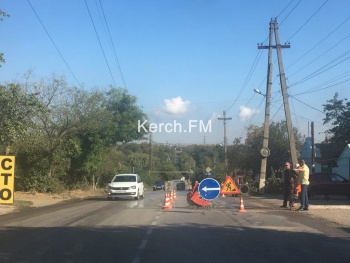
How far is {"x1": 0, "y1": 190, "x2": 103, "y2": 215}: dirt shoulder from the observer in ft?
65.6

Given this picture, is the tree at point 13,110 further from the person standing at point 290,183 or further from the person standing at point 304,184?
the person standing at point 304,184

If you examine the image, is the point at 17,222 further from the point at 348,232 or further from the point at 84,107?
the point at 84,107

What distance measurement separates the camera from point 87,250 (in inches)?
362

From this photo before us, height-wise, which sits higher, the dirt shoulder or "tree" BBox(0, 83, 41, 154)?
"tree" BBox(0, 83, 41, 154)

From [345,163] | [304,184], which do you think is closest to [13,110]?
[304,184]

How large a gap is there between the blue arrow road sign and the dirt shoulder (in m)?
7.61

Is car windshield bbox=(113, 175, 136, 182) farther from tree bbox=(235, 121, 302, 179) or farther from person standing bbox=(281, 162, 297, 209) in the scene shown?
tree bbox=(235, 121, 302, 179)

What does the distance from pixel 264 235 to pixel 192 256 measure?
324 cm

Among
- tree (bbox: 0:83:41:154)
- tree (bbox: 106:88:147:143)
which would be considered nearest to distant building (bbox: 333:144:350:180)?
tree (bbox: 106:88:147:143)

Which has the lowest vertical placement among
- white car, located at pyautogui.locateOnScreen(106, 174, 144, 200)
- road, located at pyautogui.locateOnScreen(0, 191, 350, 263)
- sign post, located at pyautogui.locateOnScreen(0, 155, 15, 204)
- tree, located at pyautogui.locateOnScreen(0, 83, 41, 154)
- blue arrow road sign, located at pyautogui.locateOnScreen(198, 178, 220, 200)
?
road, located at pyautogui.locateOnScreen(0, 191, 350, 263)

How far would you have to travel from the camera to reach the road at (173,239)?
28.2 feet

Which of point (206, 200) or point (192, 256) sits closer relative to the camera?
point (192, 256)

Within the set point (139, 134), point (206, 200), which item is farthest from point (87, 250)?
point (139, 134)

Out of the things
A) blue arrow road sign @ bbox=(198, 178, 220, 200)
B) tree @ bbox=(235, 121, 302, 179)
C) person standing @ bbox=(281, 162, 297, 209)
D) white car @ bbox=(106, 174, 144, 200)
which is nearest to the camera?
blue arrow road sign @ bbox=(198, 178, 220, 200)
